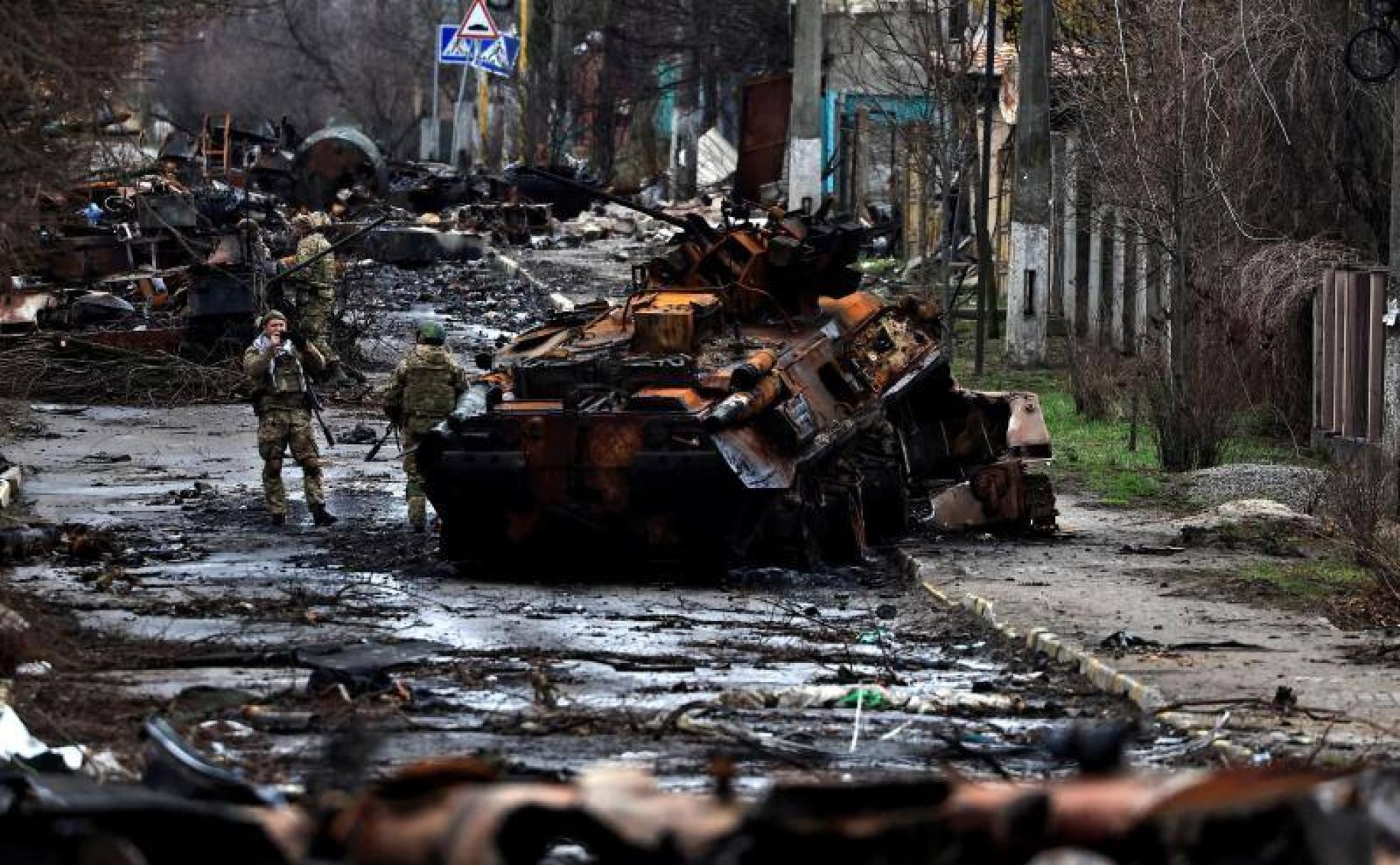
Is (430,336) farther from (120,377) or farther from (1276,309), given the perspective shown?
(120,377)

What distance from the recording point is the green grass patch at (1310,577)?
1553 cm

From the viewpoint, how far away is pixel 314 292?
2848cm

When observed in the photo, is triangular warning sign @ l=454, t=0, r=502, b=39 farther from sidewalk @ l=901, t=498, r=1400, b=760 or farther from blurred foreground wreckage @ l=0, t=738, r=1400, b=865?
blurred foreground wreckage @ l=0, t=738, r=1400, b=865

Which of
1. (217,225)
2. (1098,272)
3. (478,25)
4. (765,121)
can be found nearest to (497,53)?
(478,25)

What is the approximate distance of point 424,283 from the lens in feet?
141

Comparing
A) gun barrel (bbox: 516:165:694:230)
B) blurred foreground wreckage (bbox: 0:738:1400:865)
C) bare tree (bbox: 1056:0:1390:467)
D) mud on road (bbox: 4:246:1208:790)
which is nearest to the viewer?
blurred foreground wreckage (bbox: 0:738:1400:865)

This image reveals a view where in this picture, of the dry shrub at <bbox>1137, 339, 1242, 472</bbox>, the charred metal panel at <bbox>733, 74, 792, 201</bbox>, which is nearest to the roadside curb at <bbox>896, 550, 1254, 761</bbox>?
the dry shrub at <bbox>1137, 339, 1242, 472</bbox>

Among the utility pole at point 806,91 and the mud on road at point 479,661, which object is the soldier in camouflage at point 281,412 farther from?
the utility pole at point 806,91

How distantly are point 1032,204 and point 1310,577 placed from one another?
48.0 feet

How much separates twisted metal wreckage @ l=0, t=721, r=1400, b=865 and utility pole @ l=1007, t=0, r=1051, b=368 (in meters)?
23.7

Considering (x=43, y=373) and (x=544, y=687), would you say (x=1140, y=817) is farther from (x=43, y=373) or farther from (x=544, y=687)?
(x=43, y=373)

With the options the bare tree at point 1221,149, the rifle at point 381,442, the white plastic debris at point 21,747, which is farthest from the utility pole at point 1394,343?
the white plastic debris at point 21,747

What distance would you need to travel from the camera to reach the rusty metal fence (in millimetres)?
20562

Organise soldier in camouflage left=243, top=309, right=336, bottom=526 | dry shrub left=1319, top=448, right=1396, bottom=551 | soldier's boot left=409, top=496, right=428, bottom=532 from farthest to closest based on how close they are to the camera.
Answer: soldier in camouflage left=243, top=309, right=336, bottom=526 < soldier's boot left=409, top=496, right=428, bottom=532 < dry shrub left=1319, top=448, right=1396, bottom=551
